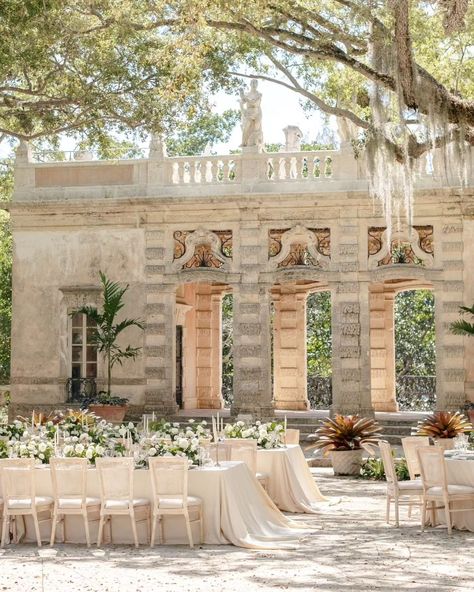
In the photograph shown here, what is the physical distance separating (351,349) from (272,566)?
35.8ft

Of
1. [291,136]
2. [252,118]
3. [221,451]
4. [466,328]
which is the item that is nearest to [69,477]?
[221,451]

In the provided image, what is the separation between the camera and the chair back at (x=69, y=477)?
9.05m

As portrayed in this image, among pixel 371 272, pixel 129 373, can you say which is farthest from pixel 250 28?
pixel 129 373

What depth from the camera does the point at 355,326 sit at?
18.6 meters

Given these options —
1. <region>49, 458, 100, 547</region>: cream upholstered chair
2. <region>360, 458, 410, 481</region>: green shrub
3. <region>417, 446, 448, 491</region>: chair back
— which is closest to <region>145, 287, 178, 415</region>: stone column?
<region>360, 458, 410, 481</region>: green shrub

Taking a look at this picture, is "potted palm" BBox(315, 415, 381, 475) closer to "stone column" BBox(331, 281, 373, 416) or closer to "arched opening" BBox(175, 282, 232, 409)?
"stone column" BBox(331, 281, 373, 416)

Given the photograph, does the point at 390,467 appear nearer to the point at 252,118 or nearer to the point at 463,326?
the point at 463,326

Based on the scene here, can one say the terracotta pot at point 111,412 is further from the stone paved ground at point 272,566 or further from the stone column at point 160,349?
the stone paved ground at point 272,566

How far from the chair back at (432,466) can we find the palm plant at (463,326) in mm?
7121

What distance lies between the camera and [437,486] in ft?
32.2

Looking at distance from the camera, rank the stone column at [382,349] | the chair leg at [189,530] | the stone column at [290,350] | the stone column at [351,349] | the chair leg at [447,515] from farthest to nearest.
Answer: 1. the stone column at [290,350]
2. the stone column at [382,349]
3. the stone column at [351,349]
4. the chair leg at [447,515]
5. the chair leg at [189,530]

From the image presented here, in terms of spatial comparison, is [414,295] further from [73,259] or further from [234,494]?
[234,494]

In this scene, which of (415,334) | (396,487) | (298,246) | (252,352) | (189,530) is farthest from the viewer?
(415,334)

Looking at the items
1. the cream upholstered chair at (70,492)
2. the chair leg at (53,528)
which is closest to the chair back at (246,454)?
the cream upholstered chair at (70,492)
